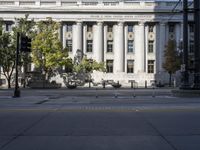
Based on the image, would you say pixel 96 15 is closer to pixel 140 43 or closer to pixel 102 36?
pixel 102 36

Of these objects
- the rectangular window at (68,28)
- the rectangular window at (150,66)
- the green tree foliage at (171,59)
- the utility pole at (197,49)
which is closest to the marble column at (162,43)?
the rectangular window at (150,66)

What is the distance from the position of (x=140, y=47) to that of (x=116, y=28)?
265 inches

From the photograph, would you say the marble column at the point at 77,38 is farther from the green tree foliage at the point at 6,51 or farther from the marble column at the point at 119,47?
the green tree foliage at the point at 6,51

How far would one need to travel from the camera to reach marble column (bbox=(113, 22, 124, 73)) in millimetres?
95812

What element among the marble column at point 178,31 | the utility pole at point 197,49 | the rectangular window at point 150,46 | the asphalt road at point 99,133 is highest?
the marble column at point 178,31

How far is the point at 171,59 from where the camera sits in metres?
86.9

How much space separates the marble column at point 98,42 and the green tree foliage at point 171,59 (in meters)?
14.8

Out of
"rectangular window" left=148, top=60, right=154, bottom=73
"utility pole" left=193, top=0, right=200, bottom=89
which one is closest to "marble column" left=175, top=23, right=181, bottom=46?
"rectangular window" left=148, top=60, right=154, bottom=73

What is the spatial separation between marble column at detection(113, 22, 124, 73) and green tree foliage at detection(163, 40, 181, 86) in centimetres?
1093

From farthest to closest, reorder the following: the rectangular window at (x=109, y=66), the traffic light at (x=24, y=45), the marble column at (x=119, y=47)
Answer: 1. the rectangular window at (x=109, y=66)
2. the marble column at (x=119, y=47)
3. the traffic light at (x=24, y=45)

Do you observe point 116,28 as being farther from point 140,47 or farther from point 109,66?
point 109,66

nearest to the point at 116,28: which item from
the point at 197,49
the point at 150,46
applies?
the point at 150,46

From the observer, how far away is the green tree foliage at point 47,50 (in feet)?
254

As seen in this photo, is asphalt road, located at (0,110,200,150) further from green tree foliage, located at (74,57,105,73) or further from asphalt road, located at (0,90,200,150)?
green tree foliage, located at (74,57,105,73)
